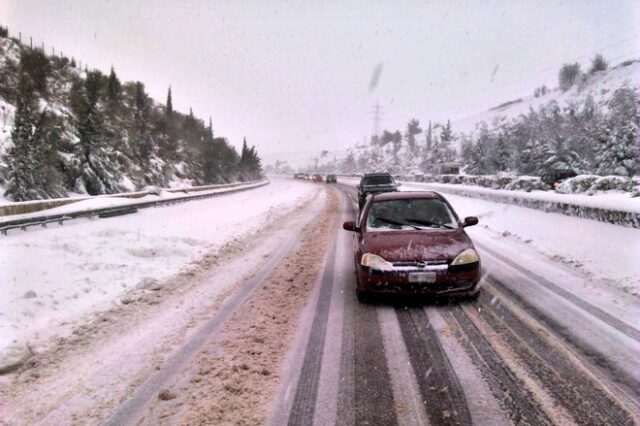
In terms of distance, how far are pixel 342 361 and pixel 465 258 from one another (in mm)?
2395

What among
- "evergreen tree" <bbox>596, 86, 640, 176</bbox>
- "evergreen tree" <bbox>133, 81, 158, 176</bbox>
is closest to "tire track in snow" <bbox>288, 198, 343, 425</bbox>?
"evergreen tree" <bbox>133, 81, 158, 176</bbox>

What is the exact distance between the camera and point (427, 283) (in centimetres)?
534

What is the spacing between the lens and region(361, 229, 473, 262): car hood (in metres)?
5.50

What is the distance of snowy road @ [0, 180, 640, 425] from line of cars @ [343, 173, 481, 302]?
0.34m

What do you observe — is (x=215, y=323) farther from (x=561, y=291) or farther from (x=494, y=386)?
(x=561, y=291)

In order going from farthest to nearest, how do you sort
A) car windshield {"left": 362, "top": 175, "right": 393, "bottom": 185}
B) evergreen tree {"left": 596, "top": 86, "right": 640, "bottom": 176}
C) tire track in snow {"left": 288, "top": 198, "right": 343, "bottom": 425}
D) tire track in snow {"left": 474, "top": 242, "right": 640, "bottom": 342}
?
evergreen tree {"left": 596, "top": 86, "right": 640, "bottom": 176}
car windshield {"left": 362, "top": 175, "right": 393, "bottom": 185}
tire track in snow {"left": 474, "top": 242, "right": 640, "bottom": 342}
tire track in snow {"left": 288, "top": 198, "right": 343, "bottom": 425}

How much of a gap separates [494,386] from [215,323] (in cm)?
332

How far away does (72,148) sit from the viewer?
3400 cm

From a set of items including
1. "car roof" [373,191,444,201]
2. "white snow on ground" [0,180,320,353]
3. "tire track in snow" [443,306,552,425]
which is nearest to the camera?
"tire track in snow" [443,306,552,425]

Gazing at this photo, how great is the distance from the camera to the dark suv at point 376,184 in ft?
61.4

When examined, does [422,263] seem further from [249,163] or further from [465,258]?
[249,163]

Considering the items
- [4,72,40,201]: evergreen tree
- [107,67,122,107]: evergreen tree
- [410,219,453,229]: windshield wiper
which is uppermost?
[107,67,122,107]: evergreen tree

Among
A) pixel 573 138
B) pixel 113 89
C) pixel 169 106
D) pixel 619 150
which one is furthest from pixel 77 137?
pixel 573 138

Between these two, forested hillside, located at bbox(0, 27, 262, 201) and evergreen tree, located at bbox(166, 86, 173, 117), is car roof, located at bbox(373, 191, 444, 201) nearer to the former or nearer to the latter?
forested hillside, located at bbox(0, 27, 262, 201)
